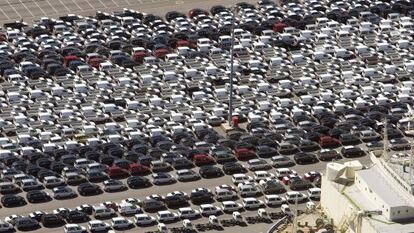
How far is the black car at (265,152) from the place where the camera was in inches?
5940

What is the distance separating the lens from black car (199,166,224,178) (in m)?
146

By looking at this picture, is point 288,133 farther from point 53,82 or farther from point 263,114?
point 53,82

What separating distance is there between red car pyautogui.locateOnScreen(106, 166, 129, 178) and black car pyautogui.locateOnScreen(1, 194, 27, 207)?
10.3 meters

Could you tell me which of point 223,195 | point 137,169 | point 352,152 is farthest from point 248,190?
point 352,152

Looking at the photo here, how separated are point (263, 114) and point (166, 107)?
38.5 feet

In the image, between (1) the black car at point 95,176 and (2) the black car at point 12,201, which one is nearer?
(2) the black car at point 12,201

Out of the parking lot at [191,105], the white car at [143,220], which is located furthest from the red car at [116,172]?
the white car at [143,220]

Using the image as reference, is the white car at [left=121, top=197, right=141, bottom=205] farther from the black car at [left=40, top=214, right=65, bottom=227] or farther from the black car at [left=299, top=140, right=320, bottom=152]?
the black car at [left=299, top=140, right=320, bottom=152]

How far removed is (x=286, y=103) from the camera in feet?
541

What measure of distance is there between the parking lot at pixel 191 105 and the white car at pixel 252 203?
0.16 m

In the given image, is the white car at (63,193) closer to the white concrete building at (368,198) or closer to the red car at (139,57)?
the red car at (139,57)

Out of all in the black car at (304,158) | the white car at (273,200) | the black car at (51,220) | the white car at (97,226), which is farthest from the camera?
the black car at (304,158)

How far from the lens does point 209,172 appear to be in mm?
145875

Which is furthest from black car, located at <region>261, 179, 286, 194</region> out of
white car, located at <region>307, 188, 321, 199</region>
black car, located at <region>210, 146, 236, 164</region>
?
black car, located at <region>210, 146, 236, 164</region>
